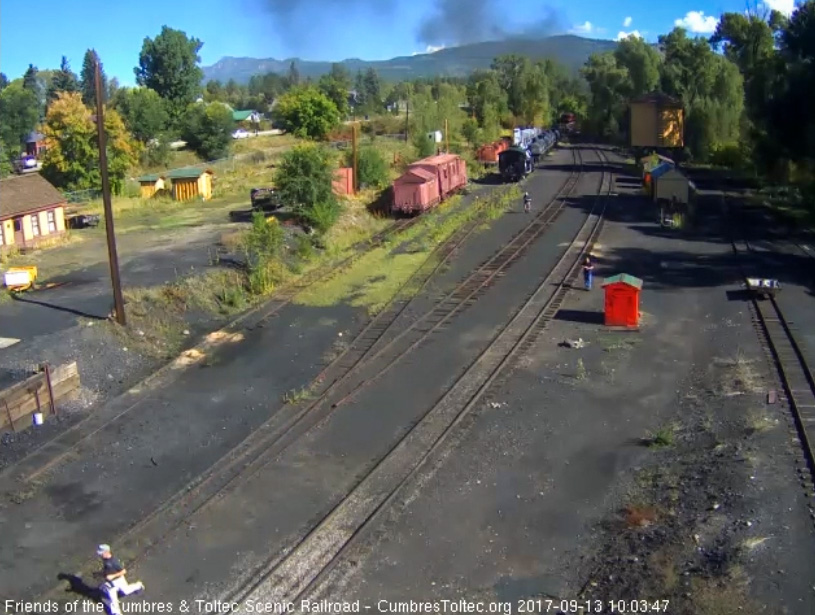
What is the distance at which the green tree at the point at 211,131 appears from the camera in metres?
67.4

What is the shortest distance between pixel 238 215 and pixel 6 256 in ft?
36.4

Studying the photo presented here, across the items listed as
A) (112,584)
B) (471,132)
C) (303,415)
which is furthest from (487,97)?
(112,584)

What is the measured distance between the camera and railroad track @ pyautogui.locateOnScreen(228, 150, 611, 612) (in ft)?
33.9

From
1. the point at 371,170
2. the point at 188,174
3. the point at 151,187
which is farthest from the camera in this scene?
the point at 151,187

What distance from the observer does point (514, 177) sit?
49625 mm

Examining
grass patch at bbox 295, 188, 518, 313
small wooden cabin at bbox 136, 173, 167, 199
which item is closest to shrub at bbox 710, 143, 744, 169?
grass patch at bbox 295, 188, 518, 313

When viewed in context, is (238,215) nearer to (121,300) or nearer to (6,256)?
(6,256)

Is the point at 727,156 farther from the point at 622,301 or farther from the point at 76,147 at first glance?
the point at 622,301

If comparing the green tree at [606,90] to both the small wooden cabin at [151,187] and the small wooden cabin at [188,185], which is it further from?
the small wooden cabin at [151,187]

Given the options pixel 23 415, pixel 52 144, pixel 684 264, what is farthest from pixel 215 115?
pixel 23 415

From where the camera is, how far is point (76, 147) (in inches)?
1822

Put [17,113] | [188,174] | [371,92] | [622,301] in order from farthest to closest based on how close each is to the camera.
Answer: [371,92] < [17,113] < [188,174] < [622,301]

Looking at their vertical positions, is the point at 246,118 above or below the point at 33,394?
above
